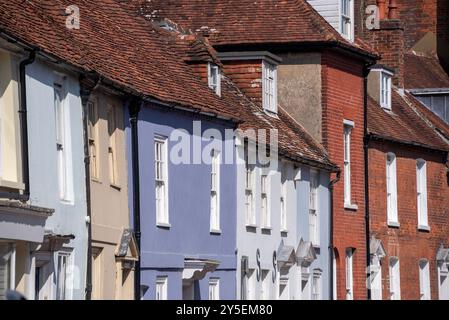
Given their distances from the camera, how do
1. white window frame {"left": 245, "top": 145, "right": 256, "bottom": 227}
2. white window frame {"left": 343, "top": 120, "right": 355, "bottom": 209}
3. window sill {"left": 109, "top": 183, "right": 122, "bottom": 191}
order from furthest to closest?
1. white window frame {"left": 343, "top": 120, "right": 355, "bottom": 209}
2. white window frame {"left": 245, "top": 145, "right": 256, "bottom": 227}
3. window sill {"left": 109, "top": 183, "right": 122, "bottom": 191}

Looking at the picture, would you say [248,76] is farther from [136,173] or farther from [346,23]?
[136,173]

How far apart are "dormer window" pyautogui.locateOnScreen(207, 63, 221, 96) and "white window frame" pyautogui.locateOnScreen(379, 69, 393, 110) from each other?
43.4ft

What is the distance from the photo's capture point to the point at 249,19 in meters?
44.2

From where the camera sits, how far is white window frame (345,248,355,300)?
4559 centimetres

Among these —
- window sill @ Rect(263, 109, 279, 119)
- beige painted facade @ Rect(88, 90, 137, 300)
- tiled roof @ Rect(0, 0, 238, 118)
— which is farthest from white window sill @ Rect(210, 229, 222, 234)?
window sill @ Rect(263, 109, 279, 119)

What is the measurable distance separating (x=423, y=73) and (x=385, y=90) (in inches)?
302

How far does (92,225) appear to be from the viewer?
92.7ft

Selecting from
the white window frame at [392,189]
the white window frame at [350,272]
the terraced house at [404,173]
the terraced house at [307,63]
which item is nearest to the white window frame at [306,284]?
the terraced house at [307,63]

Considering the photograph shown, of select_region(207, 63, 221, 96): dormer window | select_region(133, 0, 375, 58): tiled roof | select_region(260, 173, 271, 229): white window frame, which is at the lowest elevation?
select_region(260, 173, 271, 229): white window frame

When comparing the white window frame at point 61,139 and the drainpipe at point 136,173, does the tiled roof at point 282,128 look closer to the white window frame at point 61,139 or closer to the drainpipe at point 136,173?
the drainpipe at point 136,173

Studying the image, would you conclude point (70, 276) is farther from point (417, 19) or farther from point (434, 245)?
point (417, 19)

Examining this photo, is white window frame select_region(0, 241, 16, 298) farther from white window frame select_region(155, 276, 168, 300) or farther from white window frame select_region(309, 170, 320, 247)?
white window frame select_region(309, 170, 320, 247)

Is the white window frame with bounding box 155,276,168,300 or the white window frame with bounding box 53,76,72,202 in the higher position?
the white window frame with bounding box 53,76,72,202

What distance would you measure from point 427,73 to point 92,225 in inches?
1276
